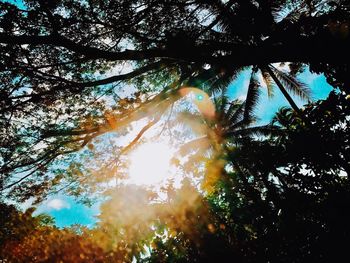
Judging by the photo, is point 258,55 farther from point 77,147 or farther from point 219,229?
point 77,147

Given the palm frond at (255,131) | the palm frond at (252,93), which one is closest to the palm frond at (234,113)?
the palm frond at (255,131)

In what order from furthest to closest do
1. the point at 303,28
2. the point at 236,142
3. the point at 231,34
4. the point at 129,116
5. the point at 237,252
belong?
the point at 236,142, the point at 231,34, the point at 129,116, the point at 303,28, the point at 237,252

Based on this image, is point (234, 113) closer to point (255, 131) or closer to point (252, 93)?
point (255, 131)

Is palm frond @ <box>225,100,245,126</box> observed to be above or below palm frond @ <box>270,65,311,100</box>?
above

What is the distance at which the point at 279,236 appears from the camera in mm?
3342

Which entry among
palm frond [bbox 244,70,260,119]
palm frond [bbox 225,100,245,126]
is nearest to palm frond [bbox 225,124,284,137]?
palm frond [bbox 225,100,245,126]

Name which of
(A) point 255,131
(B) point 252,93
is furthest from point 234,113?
(B) point 252,93

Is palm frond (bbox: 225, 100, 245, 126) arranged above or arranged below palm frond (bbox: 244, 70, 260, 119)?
above

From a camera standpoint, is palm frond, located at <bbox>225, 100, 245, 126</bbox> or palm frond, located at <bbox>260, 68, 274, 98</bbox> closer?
palm frond, located at <bbox>260, 68, 274, 98</bbox>

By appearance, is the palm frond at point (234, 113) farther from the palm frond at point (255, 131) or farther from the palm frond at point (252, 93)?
the palm frond at point (252, 93)

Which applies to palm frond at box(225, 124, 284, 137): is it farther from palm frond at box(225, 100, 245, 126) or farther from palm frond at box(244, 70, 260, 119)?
palm frond at box(244, 70, 260, 119)

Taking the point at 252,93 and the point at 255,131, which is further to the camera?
the point at 255,131

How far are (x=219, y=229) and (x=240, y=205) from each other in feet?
1.45

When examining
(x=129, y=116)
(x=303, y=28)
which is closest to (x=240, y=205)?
(x=303, y=28)
